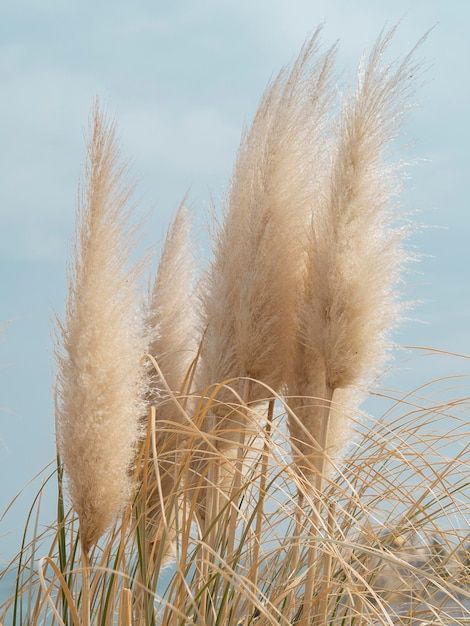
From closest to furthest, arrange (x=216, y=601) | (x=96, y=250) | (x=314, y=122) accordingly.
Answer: (x=96, y=250) → (x=216, y=601) → (x=314, y=122)

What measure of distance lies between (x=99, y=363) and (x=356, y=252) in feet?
2.80

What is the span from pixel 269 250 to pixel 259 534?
0.81 m

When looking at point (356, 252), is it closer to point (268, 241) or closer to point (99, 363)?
point (268, 241)

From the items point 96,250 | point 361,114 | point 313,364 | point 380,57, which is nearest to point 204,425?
point 313,364

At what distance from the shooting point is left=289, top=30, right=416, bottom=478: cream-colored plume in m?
2.46

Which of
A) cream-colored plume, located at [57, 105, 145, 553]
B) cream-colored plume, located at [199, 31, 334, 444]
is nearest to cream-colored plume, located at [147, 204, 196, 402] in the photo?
cream-colored plume, located at [199, 31, 334, 444]

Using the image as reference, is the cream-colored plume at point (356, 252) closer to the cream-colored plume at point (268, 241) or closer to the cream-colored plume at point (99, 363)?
the cream-colored plume at point (268, 241)

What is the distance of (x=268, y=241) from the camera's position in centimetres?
251

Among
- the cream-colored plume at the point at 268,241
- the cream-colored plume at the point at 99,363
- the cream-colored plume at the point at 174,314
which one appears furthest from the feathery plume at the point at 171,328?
the cream-colored plume at the point at 99,363

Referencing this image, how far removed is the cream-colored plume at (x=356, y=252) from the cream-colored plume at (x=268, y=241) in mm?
69

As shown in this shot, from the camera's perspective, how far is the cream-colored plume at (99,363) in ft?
6.44

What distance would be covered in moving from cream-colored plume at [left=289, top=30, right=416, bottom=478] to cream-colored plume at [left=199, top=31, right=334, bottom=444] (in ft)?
0.22

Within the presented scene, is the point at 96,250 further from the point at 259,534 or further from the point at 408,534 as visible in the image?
the point at 408,534

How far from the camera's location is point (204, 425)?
106 inches
